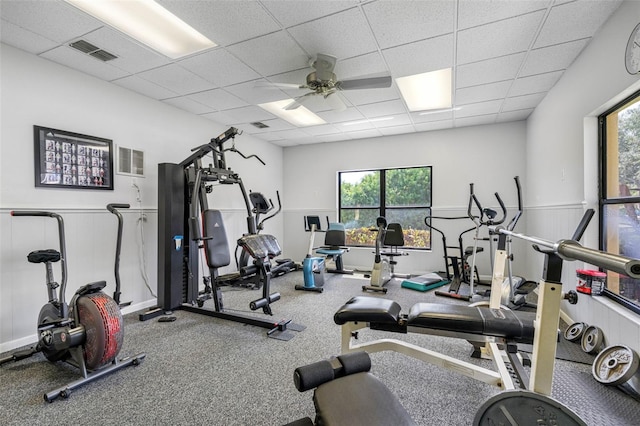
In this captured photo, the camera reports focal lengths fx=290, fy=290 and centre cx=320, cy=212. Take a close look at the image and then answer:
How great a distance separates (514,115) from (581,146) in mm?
2144

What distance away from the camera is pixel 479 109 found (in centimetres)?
438

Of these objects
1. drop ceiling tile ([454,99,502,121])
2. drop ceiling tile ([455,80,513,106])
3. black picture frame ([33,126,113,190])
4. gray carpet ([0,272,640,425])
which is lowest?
gray carpet ([0,272,640,425])

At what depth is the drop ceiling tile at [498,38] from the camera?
235 centimetres

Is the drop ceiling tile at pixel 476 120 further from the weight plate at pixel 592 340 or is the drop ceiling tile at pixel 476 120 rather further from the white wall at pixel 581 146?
the weight plate at pixel 592 340

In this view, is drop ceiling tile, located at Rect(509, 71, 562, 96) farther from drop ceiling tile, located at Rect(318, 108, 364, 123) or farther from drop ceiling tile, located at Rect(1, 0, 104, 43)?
drop ceiling tile, located at Rect(1, 0, 104, 43)

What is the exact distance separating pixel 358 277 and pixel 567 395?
3609mm

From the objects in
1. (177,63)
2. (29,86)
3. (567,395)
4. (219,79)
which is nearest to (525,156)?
(567,395)

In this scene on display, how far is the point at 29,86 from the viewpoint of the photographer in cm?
276

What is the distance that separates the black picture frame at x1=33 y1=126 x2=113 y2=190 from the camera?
2.82 metres

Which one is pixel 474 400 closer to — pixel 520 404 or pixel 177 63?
pixel 520 404

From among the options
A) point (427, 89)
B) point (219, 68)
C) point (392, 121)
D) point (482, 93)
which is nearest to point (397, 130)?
point (392, 121)

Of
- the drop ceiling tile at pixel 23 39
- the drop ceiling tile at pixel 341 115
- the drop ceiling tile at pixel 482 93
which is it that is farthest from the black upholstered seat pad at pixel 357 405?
the drop ceiling tile at pixel 341 115

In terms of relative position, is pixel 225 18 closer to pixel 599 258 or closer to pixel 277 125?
pixel 599 258

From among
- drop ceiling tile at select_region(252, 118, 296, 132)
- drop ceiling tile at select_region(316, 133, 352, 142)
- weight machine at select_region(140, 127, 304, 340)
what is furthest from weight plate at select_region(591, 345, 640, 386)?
drop ceiling tile at select_region(316, 133, 352, 142)
